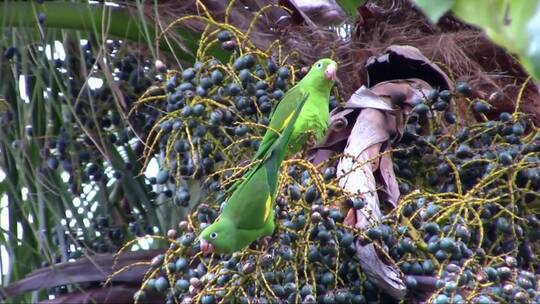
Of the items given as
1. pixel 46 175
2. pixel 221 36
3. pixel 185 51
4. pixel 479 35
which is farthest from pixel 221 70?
pixel 479 35

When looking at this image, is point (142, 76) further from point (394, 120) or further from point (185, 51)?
point (394, 120)

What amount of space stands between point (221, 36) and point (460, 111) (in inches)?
25.0

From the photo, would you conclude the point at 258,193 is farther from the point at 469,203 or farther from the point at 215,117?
the point at 469,203

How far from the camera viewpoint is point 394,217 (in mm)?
2078

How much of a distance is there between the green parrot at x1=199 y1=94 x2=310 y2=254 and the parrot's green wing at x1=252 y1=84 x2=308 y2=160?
10 cm

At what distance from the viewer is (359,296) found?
1946mm

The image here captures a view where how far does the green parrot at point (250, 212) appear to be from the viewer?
6.31ft

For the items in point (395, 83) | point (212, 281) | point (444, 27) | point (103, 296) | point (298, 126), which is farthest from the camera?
point (444, 27)

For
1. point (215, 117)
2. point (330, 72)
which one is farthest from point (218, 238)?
point (330, 72)

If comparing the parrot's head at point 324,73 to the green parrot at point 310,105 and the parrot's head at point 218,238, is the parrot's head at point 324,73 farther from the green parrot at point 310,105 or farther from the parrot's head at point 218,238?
the parrot's head at point 218,238

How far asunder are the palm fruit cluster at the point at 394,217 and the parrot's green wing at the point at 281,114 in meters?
0.06

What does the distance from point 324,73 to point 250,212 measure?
0.56 meters

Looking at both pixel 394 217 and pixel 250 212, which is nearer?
pixel 250 212

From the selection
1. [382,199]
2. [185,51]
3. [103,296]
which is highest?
[185,51]
